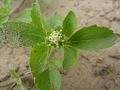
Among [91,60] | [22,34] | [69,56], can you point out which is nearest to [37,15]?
[22,34]

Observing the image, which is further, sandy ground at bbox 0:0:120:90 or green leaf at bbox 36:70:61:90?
sandy ground at bbox 0:0:120:90

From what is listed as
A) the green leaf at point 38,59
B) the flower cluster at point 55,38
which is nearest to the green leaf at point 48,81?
the green leaf at point 38,59

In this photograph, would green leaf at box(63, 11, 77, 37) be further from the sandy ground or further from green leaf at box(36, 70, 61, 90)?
the sandy ground

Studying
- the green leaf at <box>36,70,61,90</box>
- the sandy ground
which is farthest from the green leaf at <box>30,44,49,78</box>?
the sandy ground

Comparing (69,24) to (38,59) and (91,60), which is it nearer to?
(38,59)

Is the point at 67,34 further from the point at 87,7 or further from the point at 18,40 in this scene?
the point at 87,7

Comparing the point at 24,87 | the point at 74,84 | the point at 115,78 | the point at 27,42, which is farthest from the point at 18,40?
the point at 115,78

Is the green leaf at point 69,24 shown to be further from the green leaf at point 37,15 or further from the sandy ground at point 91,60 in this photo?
the sandy ground at point 91,60
